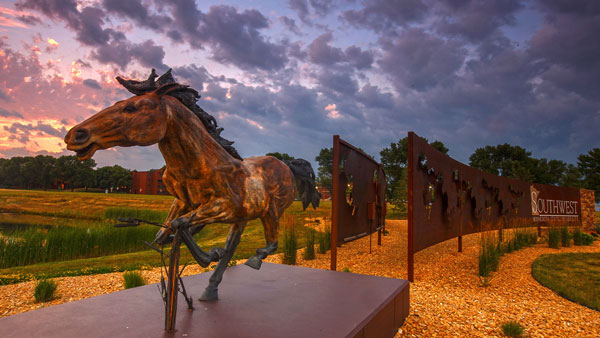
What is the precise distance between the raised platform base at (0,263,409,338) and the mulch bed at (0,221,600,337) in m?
0.80

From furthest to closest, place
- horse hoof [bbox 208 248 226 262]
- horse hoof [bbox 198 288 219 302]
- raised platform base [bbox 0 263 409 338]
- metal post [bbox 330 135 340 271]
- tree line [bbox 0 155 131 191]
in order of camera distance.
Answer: tree line [bbox 0 155 131 191], metal post [bbox 330 135 340 271], horse hoof [bbox 198 288 219 302], horse hoof [bbox 208 248 226 262], raised platform base [bbox 0 263 409 338]

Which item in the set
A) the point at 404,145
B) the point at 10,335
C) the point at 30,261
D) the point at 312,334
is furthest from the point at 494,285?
the point at 404,145

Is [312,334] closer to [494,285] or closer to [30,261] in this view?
[494,285]

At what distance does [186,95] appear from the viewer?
2.54m

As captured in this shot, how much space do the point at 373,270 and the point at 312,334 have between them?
5675 millimetres

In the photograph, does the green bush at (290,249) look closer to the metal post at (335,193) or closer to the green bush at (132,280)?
the metal post at (335,193)

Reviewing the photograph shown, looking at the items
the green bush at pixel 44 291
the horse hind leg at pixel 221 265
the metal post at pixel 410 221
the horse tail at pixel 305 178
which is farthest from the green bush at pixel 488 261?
the green bush at pixel 44 291

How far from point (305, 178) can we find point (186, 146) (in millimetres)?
1860

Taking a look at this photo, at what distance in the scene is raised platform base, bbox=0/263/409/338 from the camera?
240 centimetres

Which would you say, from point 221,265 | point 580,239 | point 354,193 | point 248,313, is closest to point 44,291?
point 221,265

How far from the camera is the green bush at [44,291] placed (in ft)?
16.0

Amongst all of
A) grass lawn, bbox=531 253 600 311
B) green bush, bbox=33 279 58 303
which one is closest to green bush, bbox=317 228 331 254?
grass lawn, bbox=531 253 600 311

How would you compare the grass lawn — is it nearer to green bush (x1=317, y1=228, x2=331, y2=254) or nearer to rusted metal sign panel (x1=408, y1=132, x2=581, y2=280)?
rusted metal sign panel (x1=408, y1=132, x2=581, y2=280)

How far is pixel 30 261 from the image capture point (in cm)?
773
